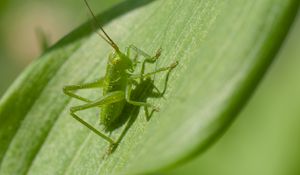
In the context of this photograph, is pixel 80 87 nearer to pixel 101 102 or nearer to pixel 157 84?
pixel 101 102

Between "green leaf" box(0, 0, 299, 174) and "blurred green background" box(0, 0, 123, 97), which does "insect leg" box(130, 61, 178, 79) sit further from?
"blurred green background" box(0, 0, 123, 97)

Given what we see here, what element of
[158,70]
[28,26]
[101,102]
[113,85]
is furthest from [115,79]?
[28,26]

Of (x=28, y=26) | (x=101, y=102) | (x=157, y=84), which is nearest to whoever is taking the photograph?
(x=157, y=84)

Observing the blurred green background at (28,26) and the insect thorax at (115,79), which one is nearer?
the insect thorax at (115,79)

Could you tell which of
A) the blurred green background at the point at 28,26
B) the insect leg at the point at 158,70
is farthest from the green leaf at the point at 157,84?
the blurred green background at the point at 28,26

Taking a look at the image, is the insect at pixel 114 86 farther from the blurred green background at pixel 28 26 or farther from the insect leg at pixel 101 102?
the blurred green background at pixel 28 26

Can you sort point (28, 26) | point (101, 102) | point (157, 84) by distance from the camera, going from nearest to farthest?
1. point (157, 84)
2. point (101, 102)
3. point (28, 26)

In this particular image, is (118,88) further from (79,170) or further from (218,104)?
(218,104)

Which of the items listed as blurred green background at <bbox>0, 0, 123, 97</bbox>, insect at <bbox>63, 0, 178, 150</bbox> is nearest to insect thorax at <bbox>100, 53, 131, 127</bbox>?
insect at <bbox>63, 0, 178, 150</bbox>
